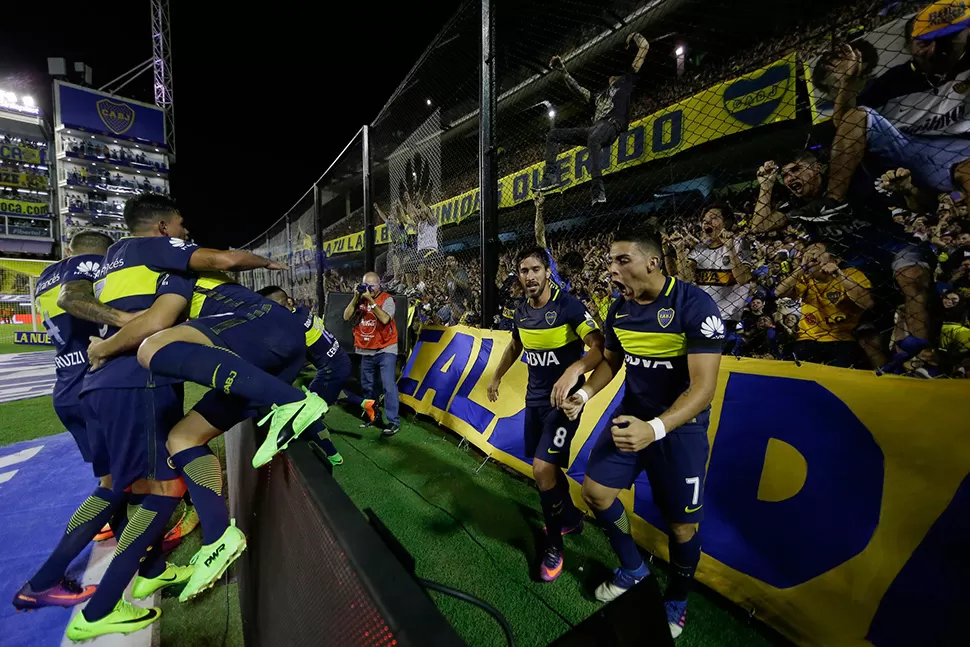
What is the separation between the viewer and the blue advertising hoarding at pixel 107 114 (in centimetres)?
3120

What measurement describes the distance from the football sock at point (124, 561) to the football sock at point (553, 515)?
214 cm

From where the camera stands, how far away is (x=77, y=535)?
2.34m

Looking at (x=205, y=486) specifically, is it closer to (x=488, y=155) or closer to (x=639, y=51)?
(x=488, y=155)

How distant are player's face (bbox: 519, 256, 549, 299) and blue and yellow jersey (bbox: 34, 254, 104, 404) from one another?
3017 millimetres

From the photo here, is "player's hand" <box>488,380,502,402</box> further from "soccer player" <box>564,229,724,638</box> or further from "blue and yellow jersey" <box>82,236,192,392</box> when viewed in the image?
"blue and yellow jersey" <box>82,236,192,392</box>

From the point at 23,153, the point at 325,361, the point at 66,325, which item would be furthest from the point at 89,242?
the point at 23,153

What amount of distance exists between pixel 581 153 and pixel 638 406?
5541 millimetres

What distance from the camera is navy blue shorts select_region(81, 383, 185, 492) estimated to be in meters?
2.10

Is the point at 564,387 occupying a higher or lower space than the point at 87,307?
lower

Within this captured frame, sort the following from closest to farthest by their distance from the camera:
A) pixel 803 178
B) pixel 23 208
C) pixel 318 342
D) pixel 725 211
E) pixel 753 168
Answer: pixel 803 178 → pixel 318 342 → pixel 725 211 → pixel 753 168 → pixel 23 208

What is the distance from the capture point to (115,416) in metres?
2.10

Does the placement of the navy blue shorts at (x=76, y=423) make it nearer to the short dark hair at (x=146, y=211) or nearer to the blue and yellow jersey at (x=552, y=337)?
the short dark hair at (x=146, y=211)

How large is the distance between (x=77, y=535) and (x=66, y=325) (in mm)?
1581

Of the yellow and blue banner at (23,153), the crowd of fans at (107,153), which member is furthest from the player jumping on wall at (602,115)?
the yellow and blue banner at (23,153)
